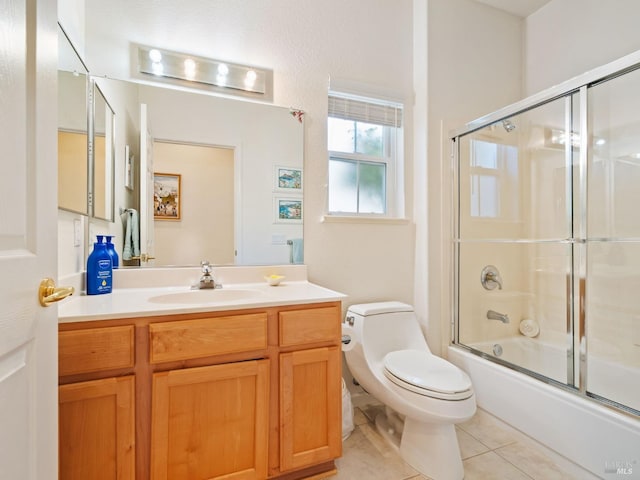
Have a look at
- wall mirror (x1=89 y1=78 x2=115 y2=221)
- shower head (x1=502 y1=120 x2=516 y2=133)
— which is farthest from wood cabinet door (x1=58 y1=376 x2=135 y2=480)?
shower head (x1=502 y1=120 x2=516 y2=133)

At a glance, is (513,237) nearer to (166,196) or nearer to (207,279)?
(207,279)

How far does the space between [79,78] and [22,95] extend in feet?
3.23

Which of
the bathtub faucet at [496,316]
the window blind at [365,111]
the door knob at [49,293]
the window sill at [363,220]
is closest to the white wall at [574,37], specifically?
the window blind at [365,111]

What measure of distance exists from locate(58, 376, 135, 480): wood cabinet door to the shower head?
2.53 metres

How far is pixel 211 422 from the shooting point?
118cm

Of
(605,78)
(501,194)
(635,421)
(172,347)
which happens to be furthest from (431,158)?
(172,347)

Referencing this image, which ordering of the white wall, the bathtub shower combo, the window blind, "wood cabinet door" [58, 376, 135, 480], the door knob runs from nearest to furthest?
the door knob → "wood cabinet door" [58, 376, 135, 480] → the bathtub shower combo → the white wall → the window blind

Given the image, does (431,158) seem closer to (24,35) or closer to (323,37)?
(323,37)

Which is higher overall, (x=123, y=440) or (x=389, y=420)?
(x=123, y=440)

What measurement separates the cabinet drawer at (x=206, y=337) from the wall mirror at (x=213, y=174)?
1.99 ft

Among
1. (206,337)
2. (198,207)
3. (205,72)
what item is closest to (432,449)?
(206,337)

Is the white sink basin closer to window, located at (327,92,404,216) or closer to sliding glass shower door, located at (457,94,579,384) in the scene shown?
window, located at (327,92,404,216)

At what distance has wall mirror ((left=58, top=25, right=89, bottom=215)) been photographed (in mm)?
1203

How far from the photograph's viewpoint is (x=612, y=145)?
1895 millimetres
